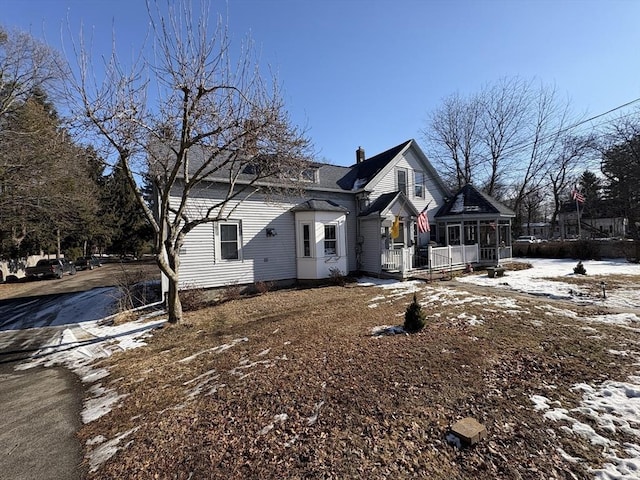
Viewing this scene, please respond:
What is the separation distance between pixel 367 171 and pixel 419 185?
3.41 meters

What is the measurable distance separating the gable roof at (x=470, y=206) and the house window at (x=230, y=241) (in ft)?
41.7

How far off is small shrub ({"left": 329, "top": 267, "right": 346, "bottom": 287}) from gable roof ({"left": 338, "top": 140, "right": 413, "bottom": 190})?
4.92 meters

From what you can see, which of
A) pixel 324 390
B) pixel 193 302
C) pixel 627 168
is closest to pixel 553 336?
pixel 324 390

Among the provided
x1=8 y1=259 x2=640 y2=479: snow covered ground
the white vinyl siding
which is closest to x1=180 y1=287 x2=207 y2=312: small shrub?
the white vinyl siding

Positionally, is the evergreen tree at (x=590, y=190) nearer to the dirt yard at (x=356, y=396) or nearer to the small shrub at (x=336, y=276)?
the small shrub at (x=336, y=276)

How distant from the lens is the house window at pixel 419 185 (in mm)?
17263

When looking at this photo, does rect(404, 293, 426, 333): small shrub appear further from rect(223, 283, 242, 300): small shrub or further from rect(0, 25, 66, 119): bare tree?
rect(0, 25, 66, 119): bare tree

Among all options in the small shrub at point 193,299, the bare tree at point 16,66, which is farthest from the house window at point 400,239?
the bare tree at point 16,66

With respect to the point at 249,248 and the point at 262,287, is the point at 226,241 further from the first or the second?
the point at 262,287

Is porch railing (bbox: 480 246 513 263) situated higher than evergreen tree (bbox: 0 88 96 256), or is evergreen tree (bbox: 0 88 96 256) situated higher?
evergreen tree (bbox: 0 88 96 256)

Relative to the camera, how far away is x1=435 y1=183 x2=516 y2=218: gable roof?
16.5m

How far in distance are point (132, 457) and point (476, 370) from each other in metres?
4.84

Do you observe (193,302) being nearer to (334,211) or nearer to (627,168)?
(334,211)

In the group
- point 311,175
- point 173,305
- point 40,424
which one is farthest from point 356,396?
point 311,175
